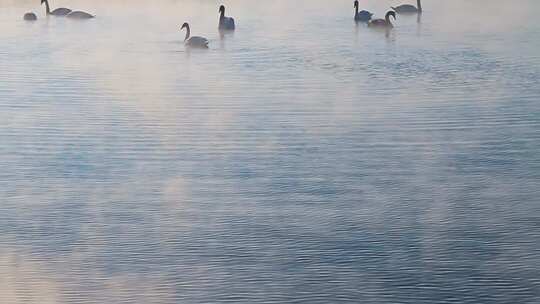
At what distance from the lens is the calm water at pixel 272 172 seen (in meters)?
8.43

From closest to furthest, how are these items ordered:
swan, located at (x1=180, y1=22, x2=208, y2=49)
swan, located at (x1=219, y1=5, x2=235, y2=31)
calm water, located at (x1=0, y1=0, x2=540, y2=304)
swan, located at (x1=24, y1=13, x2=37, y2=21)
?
calm water, located at (x1=0, y1=0, x2=540, y2=304) < swan, located at (x1=180, y1=22, x2=208, y2=49) < swan, located at (x1=219, y1=5, x2=235, y2=31) < swan, located at (x1=24, y1=13, x2=37, y2=21)

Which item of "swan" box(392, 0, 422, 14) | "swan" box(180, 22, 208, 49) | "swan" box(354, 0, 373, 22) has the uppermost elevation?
"swan" box(180, 22, 208, 49)

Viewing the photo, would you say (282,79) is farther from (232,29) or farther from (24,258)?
(24,258)

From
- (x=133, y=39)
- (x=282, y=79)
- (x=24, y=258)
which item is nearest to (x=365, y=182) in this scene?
(x=24, y=258)

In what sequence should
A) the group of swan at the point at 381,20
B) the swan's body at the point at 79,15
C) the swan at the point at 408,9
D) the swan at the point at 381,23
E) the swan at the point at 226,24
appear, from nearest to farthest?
the swan at the point at 226,24 < the swan at the point at 381,23 < the group of swan at the point at 381,20 < the swan's body at the point at 79,15 < the swan at the point at 408,9

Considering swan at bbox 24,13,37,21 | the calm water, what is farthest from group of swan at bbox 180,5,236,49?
swan at bbox 24,13,37,21

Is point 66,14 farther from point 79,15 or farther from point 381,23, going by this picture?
point 381,23

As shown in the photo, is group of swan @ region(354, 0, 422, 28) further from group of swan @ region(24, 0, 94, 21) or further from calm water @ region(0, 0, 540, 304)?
group of swan @ region(24, 0, 94, 21)

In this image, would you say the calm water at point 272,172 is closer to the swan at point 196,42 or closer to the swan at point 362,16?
the swan at point 196,42

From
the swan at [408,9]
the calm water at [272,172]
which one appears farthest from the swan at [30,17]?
the swan at [408,9]

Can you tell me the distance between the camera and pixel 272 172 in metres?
11.5

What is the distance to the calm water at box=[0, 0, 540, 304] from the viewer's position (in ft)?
27.7

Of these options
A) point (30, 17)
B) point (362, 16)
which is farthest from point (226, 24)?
point (30, 17)

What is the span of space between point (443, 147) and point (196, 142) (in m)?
2.61
